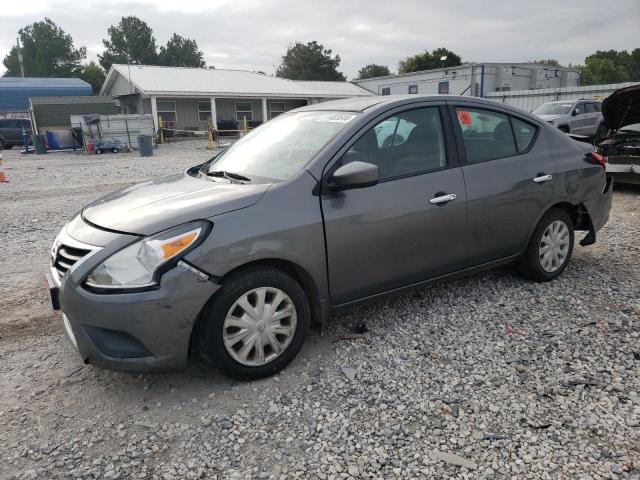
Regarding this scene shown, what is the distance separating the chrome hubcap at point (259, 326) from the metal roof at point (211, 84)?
29.9m

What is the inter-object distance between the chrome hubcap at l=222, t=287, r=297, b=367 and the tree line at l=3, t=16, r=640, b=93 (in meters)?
64.2

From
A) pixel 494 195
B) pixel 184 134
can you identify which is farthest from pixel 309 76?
pixel 494 195

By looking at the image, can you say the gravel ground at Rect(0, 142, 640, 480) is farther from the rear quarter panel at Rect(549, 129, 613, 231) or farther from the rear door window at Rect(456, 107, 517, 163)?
the rear door window at Rect(456, 107, 517, 163)

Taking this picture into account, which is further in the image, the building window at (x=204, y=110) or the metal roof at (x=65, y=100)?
the building window at (x=204, y=110)

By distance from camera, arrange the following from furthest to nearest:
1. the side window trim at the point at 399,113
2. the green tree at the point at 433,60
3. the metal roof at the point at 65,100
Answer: the green tree at the point at 433,60 < the metal roof at the point at 65,100 < the side window trim at the point at 399,113

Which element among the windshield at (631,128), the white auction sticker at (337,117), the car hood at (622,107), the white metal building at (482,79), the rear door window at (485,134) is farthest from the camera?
the white metal building at (482,79)

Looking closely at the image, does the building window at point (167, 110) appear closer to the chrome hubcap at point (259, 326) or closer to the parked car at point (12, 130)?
the parked car at point (12, 130)

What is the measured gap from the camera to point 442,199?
3.56 meters

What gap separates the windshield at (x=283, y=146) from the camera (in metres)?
3.33

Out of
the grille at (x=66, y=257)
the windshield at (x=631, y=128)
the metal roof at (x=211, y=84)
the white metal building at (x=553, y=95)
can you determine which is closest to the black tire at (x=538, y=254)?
the grille at (x=66, y=257)

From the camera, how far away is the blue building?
36.9 meters

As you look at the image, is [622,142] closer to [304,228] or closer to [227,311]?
[304,228]

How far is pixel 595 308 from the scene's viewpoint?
3.94 meters

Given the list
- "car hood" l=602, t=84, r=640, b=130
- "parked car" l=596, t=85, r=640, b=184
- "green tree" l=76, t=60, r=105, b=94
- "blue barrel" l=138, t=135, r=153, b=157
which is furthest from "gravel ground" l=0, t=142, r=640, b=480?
"green tree" l=76, t=60, r=105, b=94
